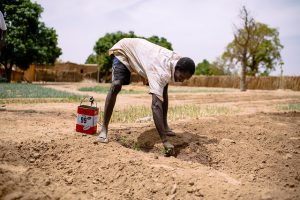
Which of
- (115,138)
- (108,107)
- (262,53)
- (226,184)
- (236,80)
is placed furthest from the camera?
(262,53)

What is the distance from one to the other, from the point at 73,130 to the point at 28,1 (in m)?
25.0

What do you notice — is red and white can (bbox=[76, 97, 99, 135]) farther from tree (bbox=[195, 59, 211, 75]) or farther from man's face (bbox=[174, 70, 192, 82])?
tree (bbox=[195, 59, 211, 75])

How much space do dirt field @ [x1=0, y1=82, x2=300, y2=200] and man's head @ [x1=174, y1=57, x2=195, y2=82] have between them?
1006 mm

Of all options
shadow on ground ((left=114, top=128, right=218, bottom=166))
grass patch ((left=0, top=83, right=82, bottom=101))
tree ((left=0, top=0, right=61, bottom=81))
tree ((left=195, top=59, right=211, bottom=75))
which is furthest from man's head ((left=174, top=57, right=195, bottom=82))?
tree ((left=195, top=59, right=211, bottom=75))

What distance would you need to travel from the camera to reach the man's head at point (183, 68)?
11.9 ft

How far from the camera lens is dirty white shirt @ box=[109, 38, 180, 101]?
11.7 ft

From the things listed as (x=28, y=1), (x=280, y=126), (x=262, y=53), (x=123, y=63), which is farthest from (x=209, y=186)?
(x=262, y=53)

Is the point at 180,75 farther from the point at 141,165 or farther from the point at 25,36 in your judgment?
the point at 25,36

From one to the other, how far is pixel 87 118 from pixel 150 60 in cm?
118

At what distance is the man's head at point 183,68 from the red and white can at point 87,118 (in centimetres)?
121

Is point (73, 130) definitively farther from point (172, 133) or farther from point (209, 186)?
point (209, 186)

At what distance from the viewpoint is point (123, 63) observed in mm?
4000

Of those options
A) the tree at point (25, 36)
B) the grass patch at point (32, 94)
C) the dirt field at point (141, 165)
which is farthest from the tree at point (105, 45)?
the dirt field at point (141, 165)

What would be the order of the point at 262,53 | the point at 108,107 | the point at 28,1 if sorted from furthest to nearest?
the point at 262,53 → the point at 28,1 → the point at 108,107
